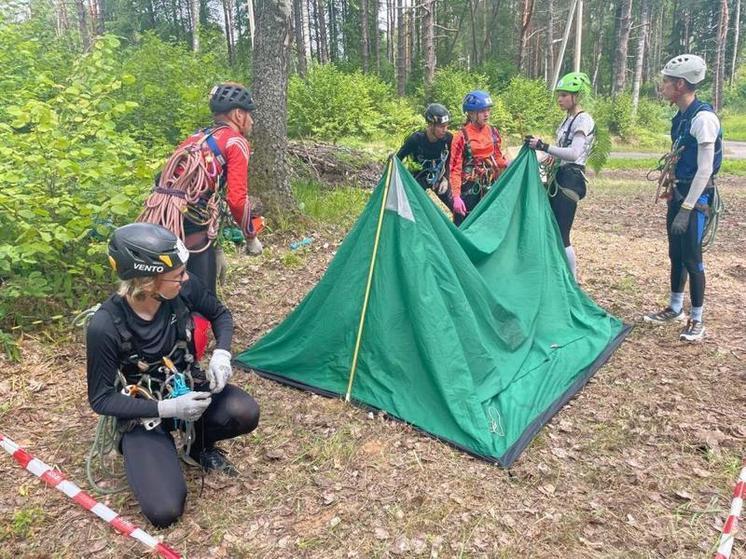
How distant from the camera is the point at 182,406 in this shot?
8.78ft

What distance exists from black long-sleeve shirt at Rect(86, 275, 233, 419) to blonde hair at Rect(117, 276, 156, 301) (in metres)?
0.08

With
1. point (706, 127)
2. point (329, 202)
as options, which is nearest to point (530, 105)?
point (329, 202)

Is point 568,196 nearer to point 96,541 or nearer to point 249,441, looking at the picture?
point 249,441

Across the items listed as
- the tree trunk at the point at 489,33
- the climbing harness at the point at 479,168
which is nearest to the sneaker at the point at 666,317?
the climbing harness at the point at 479,168

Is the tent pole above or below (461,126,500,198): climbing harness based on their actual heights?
below

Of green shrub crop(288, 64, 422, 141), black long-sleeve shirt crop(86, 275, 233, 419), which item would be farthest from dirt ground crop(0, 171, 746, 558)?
green shrub crop(288, 64, 422, 141)

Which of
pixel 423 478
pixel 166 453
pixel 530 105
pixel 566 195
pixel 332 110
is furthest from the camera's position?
pixel 530 105

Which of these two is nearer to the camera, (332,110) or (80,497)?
(80,497)

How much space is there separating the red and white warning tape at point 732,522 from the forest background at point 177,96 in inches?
164

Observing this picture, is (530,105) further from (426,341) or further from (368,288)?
(426,341)

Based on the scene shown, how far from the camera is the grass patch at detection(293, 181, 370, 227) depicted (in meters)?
7.88

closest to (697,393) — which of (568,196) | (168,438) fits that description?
(568,196)

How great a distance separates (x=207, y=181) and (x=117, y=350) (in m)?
1.44

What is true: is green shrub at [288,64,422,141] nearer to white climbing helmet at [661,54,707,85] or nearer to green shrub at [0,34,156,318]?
green shrub at [0,34,156,318]
